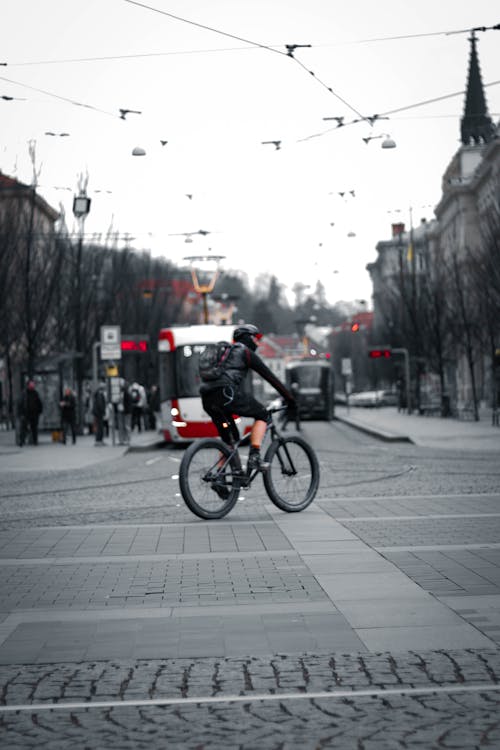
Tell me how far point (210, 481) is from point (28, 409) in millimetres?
25299

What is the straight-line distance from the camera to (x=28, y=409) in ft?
123

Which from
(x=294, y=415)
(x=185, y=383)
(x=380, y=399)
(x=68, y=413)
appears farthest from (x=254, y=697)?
(x=380, y=399)

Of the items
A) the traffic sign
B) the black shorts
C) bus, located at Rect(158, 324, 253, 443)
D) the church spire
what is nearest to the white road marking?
the black shorts

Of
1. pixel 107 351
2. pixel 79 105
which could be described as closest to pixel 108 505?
pixel 79 105

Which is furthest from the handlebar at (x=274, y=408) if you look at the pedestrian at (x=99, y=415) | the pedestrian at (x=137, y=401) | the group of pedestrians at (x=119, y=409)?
the pedestrian at (x=137, y=401)

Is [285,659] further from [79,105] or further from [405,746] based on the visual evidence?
[79,105]

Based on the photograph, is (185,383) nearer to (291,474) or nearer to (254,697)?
(291,474)

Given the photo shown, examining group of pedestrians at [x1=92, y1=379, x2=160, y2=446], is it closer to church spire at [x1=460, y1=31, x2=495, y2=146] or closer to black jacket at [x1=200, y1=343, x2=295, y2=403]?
black jacket at [x1=200, y1=343, x2=295, y2=403]

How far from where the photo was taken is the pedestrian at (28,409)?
37.0 m

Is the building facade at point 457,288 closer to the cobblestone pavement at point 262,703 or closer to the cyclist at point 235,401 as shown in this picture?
the cyclist at point 235,401

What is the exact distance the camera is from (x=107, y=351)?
36.6 m

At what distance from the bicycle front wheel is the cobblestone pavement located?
7.10 meters

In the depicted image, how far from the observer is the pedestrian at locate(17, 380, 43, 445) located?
37.0 m

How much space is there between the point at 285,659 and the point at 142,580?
275cm
